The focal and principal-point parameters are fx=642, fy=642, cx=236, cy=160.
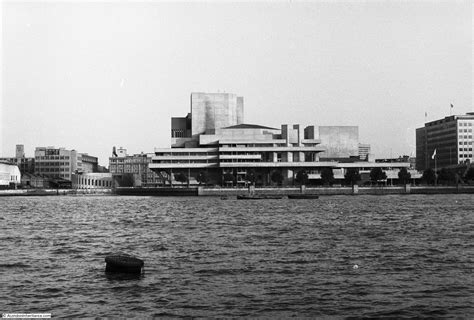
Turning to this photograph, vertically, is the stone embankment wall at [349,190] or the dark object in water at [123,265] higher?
the stone embankment wall at [349,190]

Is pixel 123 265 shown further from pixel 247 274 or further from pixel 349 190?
pixel 349 190

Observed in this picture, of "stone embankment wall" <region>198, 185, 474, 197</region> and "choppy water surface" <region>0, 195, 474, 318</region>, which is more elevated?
"stone embankment wall" <region>198, 185, 474, 197</region>

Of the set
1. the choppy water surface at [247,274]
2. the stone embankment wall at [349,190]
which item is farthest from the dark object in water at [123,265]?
the stone embankment wall at [349,190]

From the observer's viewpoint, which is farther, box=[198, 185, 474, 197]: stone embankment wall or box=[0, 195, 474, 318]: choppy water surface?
box=[198, 185, 474, 197]: stone embankment wall

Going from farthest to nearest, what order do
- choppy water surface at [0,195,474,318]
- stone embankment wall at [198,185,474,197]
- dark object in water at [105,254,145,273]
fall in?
stone embankment wall at [198,185,474,197], dark object in water at [105,254,145,273], choppy water surface at [0,195,474,318]

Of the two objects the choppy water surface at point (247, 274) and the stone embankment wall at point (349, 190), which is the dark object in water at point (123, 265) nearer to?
the choppy water surface at point (247, 274)

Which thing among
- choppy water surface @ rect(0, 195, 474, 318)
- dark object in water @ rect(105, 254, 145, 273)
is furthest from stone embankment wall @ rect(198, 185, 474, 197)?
dark object in water @ rect(105, 254, 145, 273)

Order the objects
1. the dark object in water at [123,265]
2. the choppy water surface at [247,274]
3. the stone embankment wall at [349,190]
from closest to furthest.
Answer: the choppy water surface at [247,274]
the dark object in water at [123,265]
the stone embankment wall at [349,190]

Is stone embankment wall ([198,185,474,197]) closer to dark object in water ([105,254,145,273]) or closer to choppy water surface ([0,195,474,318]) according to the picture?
choppy water surface ([0,195,474,318])

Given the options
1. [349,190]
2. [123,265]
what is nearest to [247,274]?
[123,265]

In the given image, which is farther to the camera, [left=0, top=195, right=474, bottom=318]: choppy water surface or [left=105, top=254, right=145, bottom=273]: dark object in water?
[left=105, top=254, right=145, bottom=273]: dark object in water

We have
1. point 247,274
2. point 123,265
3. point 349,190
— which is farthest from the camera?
point 349,190

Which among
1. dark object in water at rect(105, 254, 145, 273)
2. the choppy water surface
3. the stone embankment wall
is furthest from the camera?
the stone embankment wall

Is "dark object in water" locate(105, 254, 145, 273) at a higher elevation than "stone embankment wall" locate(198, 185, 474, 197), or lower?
lower
